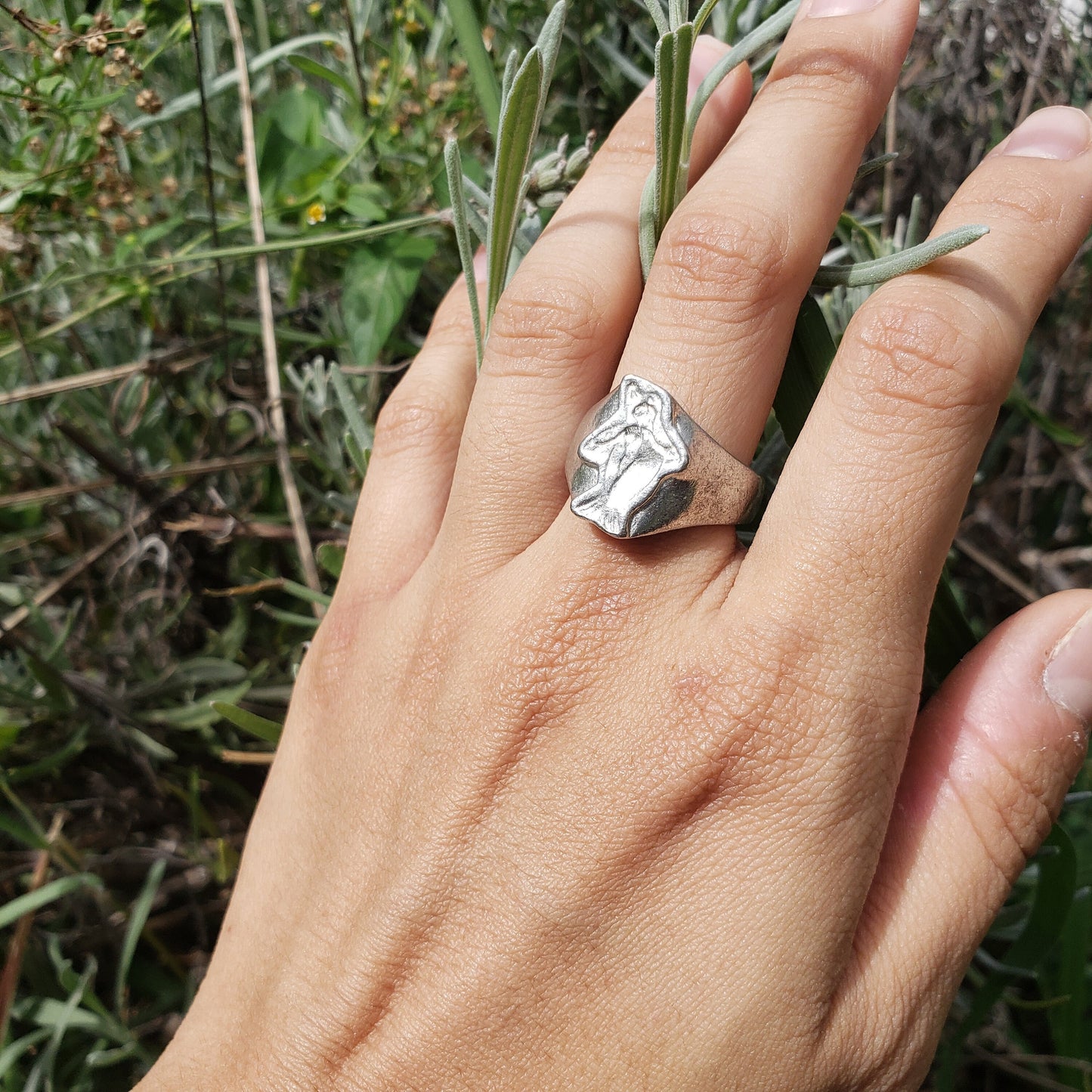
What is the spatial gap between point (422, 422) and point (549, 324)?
0.35 meters

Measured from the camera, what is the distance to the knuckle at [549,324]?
1260mm

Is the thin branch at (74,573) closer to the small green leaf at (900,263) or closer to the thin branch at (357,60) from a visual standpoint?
the thin branch at (357,60)

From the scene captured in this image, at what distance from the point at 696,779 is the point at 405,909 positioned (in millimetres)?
449

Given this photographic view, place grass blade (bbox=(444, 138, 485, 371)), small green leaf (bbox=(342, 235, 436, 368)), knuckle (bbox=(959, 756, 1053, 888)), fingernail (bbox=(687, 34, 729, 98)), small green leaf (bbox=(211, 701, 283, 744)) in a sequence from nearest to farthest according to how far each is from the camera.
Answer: grass blade (bbox=(444, 138, 485, 371))
knuckle (bbox=(959, 756, 1053, 888))
fingernail (bbox=(687, 34, 729, 98))
small green leaf (bbox=(211, 701, 283, 744))
small green leaf (bbox=(342, 235, 436, 368))

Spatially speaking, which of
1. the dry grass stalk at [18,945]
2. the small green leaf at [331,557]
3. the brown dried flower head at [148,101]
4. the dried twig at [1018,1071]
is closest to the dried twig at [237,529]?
the small green leaf at [331,557]

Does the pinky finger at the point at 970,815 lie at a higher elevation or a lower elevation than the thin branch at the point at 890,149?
lower

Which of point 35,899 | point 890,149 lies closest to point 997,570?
point 890,149

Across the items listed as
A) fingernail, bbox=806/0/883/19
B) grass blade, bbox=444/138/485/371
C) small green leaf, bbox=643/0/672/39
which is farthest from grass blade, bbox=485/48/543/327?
fingernail, bbox=806/0/883/19

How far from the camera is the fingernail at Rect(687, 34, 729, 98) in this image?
4.45 feet

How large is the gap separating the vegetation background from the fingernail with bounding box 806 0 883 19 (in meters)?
0.33

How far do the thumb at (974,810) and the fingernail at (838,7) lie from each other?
0.78 m

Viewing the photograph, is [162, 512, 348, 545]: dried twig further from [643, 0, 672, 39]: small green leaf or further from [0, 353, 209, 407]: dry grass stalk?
[643, 0, 672, 39]: small green leaf

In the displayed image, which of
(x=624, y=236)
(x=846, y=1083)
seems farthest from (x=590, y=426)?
(x=846, y=1083)

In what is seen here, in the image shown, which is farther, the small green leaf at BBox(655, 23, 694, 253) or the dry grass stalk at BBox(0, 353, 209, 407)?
the dry grass stalk at BBox(0, 353, 209, 407)
